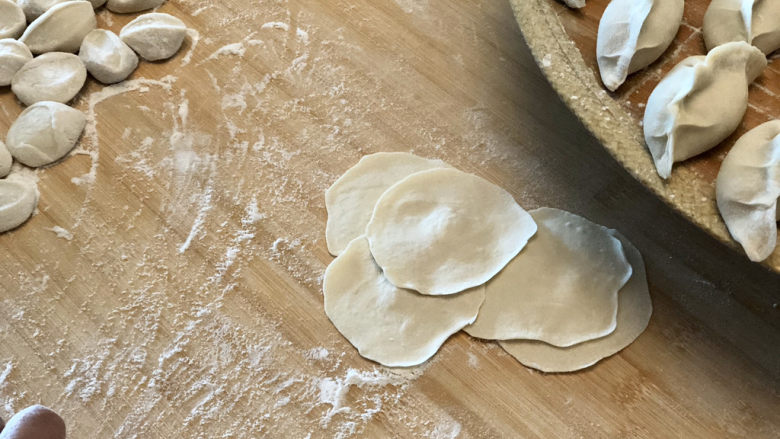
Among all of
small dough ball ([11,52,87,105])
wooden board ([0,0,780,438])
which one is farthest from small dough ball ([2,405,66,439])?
small dough ball ([11,52,87,105])

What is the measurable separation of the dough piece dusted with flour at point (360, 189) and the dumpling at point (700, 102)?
0.43 metres

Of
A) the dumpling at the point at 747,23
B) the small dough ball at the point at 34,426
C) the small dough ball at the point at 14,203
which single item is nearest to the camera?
the small dough ball at the point at 34,426

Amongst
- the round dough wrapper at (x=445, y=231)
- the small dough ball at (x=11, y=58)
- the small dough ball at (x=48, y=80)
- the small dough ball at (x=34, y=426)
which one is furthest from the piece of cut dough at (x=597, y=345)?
the small dough ball at (x=11, y=58)

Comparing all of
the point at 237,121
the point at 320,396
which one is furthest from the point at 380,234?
the point at 237,121

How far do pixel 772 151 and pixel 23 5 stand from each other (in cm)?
146

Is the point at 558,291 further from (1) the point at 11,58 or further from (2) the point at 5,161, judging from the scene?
(1) the point at 11,58

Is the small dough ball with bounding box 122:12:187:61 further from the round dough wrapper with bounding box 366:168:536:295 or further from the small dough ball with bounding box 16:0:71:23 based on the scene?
the round dough wrapper with bounding box 366:168:536:295

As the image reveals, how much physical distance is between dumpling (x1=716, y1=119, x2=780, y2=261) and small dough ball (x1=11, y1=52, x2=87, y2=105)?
1203 mm

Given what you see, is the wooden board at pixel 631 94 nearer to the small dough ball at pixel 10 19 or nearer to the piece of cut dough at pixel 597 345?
the piece of cut dough at pixel 597 345

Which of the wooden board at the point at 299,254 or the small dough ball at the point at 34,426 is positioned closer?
the small dough ball at the point at 34,426

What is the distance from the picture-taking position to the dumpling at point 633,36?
0.99m

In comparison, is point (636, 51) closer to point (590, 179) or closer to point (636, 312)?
point (590, 179)

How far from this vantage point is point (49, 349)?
1077 mm

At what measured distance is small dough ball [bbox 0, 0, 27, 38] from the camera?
1380 mm
